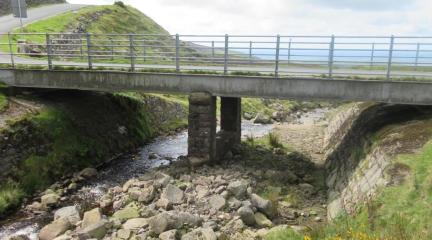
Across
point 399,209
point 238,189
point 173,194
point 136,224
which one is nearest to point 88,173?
point 173,194

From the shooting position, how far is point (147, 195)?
18.0 metres

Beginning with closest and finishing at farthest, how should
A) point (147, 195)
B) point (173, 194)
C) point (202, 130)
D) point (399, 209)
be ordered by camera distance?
point (399, 209)
point (173, 194)
point (147, 195)
point (202, 130)

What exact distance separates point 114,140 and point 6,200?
10016 millimetres

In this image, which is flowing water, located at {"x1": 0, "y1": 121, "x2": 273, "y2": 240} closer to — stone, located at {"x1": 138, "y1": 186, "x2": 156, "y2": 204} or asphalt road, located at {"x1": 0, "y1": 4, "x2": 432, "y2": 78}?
stone, located at {"x1": 138, "y1": 186, "x2": 156, "y2": 204}

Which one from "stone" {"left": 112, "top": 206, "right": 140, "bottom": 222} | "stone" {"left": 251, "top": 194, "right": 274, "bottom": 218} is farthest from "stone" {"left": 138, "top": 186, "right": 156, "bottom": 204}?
"stone" {"left": 251, "top": 194, "right": 274, "bottom": 218}

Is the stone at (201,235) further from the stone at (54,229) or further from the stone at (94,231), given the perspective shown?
the stone at (54,229)

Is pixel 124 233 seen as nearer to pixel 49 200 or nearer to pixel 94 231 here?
pixel 94 231

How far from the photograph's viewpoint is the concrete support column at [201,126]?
22219mm

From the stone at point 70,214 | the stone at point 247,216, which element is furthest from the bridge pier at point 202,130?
the stone at point 70,214

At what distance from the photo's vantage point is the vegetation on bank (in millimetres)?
20281

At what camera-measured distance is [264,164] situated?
23.9 meters

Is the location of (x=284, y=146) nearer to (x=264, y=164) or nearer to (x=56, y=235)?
(x=264, y=164)

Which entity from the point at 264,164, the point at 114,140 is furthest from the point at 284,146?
the point at 114,140

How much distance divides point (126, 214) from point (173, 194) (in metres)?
2.17
